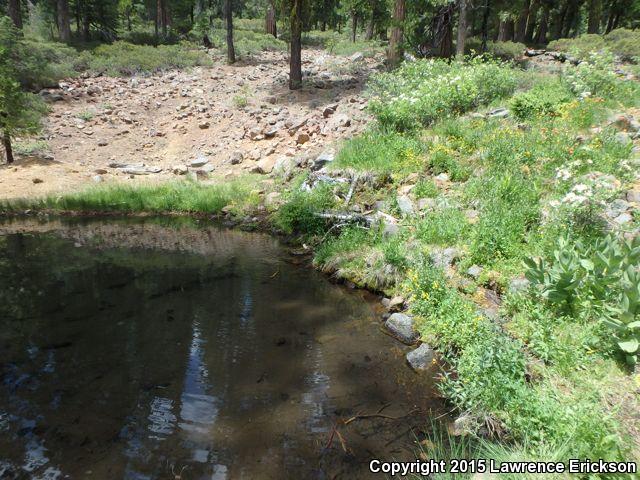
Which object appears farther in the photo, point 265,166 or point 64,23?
point 64,23

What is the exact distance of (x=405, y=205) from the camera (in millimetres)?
8867

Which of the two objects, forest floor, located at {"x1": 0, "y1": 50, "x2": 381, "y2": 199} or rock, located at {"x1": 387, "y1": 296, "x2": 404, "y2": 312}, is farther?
forest floor, located at {"x1": 0, "y1": 50, "x2": 381, "y2": 199}

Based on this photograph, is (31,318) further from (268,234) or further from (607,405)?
(607,405)

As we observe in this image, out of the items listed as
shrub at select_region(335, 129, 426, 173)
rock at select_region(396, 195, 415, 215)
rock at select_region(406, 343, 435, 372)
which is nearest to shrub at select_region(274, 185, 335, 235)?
shrub at select_region(335, 129, 426, 173)

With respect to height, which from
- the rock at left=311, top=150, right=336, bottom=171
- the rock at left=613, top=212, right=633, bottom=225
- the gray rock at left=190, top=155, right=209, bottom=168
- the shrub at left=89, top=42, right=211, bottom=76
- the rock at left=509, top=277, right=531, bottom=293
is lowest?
the gray rock at left=190, top=155, right=209, bottom=168

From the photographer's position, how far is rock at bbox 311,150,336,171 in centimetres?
1184

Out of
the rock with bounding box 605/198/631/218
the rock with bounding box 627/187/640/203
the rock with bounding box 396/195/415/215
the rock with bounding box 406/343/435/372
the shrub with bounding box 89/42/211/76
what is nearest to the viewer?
the rock with bounding box 406/343/435/372

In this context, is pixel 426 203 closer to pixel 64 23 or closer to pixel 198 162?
pixel 198 162

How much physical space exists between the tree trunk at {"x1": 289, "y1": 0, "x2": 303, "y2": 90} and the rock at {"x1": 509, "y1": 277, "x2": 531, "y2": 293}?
15922mm

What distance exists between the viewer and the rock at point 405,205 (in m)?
8.69

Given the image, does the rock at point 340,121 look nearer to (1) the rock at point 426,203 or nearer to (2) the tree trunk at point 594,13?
(1) the rock at point 426,203

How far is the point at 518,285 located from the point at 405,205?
3454 mm

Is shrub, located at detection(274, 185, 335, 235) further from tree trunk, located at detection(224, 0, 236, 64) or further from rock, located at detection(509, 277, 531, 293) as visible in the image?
tree trunk, located at detection(224, 0, 236, 64)

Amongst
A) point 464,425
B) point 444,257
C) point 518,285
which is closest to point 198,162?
point 444,257
